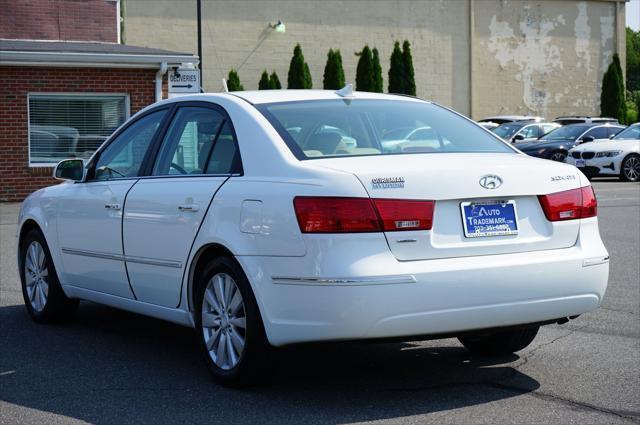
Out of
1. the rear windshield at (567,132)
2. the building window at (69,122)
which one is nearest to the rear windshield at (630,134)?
the rear windshield at (567,132)

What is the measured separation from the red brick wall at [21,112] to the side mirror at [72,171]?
52.6ft

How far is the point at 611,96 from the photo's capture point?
175 ft

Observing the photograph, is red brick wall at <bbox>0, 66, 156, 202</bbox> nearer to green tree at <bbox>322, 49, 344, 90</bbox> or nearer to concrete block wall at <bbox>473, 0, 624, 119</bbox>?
green tree at <bbox>322, 49, 344, 90</bbox>

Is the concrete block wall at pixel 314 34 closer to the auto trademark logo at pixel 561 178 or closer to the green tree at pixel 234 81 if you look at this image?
the green tree at pixel 234 81

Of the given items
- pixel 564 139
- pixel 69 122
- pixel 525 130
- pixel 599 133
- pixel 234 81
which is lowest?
pixel 564 139

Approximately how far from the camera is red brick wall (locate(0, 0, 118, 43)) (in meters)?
25.0

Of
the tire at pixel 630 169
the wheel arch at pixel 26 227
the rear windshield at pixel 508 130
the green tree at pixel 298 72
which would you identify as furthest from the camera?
the green tree at pixel 298 72

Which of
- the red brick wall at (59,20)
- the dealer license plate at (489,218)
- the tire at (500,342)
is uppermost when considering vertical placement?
the red brick wall at (59,20)

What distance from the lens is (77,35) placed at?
25781 millimetres

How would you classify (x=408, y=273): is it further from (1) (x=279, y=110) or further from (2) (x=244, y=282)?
(1) (x=279, y=110)

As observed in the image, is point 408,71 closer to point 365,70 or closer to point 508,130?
point 365,70

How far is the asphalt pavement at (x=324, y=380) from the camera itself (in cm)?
545

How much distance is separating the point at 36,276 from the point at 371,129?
3.34 metres

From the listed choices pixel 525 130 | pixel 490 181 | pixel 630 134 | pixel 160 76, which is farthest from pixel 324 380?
pixel 525 130
